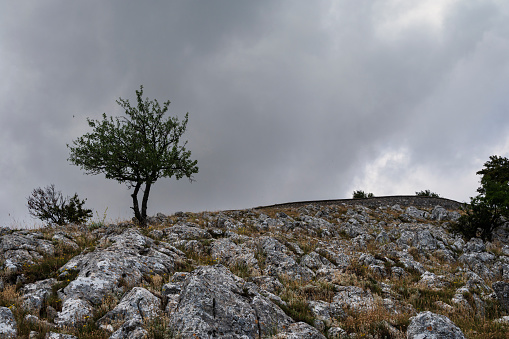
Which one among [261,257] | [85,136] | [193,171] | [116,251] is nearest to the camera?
[116,251]

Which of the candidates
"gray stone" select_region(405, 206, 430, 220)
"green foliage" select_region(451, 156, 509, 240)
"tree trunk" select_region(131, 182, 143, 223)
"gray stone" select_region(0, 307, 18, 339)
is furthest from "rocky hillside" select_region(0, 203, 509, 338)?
"gray stone" select_region(405, 206, 430, 220)

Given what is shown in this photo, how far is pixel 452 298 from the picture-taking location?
38.2ft

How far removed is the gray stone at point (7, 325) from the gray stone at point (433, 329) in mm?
10327

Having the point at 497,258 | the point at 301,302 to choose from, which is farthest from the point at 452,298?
the point at 497,258

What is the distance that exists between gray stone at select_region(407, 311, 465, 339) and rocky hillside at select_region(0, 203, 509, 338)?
3 centimetres

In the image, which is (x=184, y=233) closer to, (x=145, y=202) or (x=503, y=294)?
(x=145, y=202)

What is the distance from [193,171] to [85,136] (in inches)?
430

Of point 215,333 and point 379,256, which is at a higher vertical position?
point 379,256

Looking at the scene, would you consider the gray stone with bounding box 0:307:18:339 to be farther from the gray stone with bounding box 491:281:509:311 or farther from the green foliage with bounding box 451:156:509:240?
the green foliage with bounding box 451:156:509:240

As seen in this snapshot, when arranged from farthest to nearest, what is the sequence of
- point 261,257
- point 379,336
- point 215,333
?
point 261,257 → point 379,336 → point 215,333


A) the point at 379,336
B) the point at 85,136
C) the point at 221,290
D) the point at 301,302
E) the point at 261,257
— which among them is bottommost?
the point at 379,336

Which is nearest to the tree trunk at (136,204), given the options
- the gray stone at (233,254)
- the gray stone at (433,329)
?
the gray stone at (233,254)

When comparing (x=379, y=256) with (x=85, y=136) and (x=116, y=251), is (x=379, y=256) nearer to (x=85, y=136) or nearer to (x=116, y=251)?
(x=116, y=251)

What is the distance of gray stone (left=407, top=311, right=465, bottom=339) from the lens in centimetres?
691
